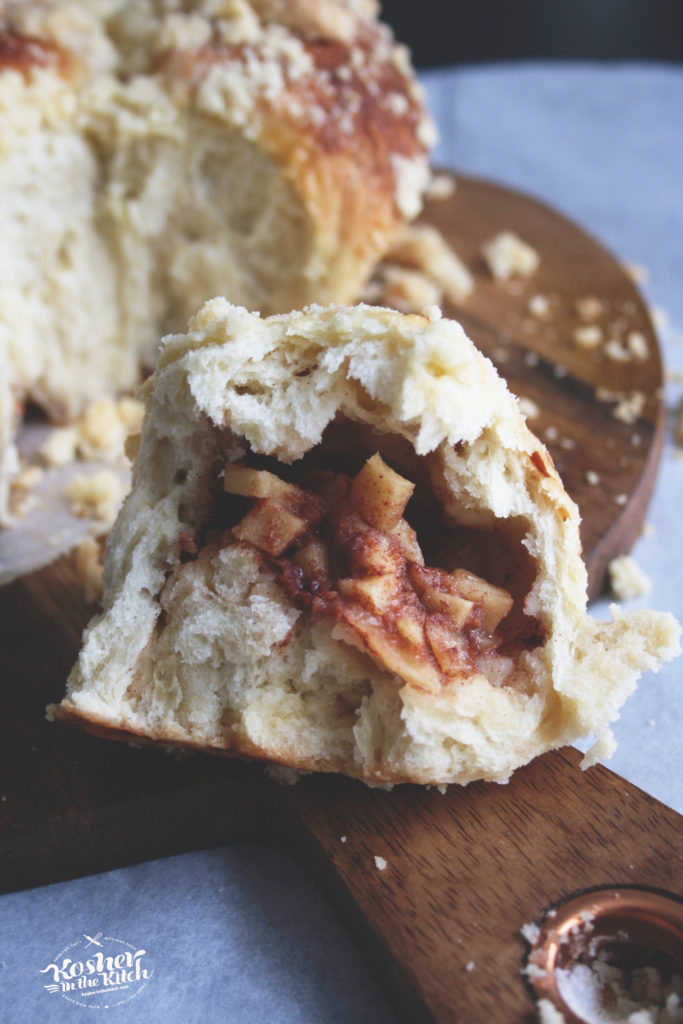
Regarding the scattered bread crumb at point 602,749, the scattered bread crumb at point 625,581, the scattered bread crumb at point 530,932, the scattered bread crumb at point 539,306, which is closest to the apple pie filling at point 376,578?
the scattered bread crumb at point 602,749

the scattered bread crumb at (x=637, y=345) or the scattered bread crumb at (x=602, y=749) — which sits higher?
the scattered bread crumb at (x=637, y=345)

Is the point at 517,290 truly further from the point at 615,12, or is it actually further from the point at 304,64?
the point at 615,12

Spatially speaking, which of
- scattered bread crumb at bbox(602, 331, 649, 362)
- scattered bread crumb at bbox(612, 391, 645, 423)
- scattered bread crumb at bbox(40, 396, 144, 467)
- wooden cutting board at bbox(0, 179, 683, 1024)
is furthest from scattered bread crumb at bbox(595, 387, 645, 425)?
scattered bread crumb at bbox(40, 396, 144, 467)

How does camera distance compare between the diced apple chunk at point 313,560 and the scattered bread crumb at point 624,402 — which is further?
the scattered bread crumb at point 624,402

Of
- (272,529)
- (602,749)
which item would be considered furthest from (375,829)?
(272,529)

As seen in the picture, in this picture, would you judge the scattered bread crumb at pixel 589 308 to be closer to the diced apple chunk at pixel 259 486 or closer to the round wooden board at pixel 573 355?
the round wooden board at pixel 573 355

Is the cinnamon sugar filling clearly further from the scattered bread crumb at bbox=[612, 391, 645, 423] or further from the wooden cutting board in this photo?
Result: the scattered bread crumb at bbox=[612, 391, 645, 423]

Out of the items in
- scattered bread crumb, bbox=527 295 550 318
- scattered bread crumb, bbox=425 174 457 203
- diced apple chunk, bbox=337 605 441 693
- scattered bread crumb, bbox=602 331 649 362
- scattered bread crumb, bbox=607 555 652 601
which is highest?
scattered bread crumb, bbox=425 174 457 203

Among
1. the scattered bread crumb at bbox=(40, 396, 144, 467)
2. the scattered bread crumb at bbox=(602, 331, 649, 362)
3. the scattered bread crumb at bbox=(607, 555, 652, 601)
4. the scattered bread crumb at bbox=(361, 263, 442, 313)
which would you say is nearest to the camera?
the scattered bread crumb at bbox=(607, 555, 652, 601)
